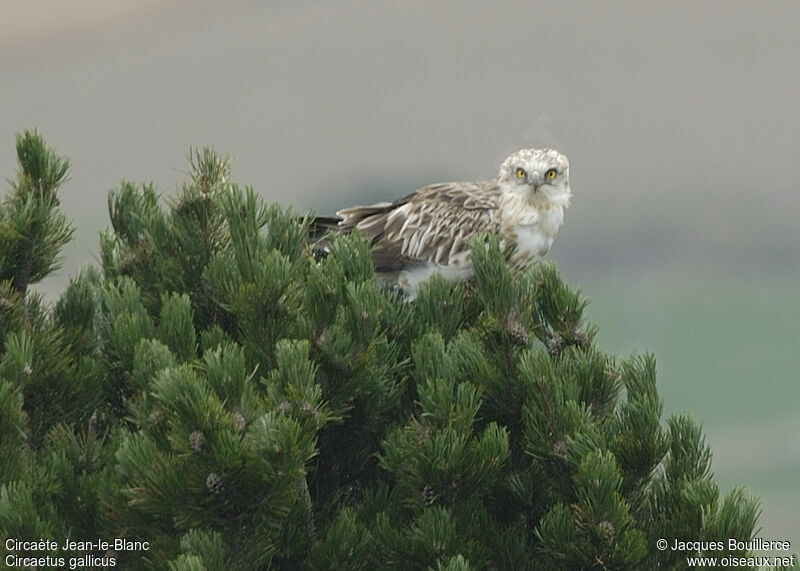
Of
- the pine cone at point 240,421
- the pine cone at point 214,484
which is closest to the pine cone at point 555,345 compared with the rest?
the pine cone at point 240,421

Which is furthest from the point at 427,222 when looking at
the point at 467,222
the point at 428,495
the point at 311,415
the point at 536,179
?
the point at 311,415

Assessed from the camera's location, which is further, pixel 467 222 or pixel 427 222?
pixel 427 222

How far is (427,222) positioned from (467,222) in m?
0.38

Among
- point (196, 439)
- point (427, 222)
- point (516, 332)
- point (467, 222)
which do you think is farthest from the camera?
point (427, 222)

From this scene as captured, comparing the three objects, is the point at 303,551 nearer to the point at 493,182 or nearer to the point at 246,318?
the point at 246,318

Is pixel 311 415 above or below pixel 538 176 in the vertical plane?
below

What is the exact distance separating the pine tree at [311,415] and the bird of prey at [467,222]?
8.72 feet

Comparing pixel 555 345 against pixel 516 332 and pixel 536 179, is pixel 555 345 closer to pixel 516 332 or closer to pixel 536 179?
pixel 516 332

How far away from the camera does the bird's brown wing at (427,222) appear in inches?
445

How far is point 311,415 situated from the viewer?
6895 millimetres

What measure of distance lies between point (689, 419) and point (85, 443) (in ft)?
12.3

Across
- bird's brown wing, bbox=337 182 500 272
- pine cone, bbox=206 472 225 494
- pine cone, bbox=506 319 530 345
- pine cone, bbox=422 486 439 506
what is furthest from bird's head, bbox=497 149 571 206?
pine cone, bbox=206 472 225 494

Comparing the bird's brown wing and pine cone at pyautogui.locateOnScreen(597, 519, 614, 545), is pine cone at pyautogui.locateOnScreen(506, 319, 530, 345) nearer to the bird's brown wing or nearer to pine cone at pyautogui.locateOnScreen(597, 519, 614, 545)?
pine cone at pyautogui.locateOnScreen(597, 519, 614, 545)

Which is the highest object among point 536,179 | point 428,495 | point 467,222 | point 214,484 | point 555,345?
point 536,179
